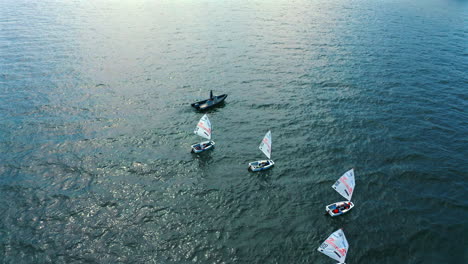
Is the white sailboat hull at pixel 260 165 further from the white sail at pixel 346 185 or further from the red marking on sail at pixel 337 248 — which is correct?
the red marking on sail at pixel 337 248

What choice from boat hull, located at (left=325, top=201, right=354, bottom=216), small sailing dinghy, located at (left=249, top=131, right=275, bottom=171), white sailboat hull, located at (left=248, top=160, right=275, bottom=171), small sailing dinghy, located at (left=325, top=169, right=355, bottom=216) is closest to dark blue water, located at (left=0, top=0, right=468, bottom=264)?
boat hull, located at (left=325, top=201, right=354, bottom=216)

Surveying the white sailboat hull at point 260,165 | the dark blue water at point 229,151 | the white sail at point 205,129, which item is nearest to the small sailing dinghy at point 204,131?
the white sail at point 205,129

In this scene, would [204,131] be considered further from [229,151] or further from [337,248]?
[337,248]

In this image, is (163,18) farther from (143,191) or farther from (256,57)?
(143,191)

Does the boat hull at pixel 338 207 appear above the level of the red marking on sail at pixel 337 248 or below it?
below

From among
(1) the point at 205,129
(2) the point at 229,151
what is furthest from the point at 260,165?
(1) the point at 205,129

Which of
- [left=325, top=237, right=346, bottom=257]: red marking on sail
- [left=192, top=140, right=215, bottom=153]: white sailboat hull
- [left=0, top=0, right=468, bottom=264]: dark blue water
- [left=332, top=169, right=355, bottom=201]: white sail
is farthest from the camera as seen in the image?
[left=192, top=140, right=215, bottom=153]: white sailboat hull

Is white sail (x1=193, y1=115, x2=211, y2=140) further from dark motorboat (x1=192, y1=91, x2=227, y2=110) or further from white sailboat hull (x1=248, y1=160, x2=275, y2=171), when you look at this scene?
dark motorboat (x1=192, y1=91, x2=227, y2=110)

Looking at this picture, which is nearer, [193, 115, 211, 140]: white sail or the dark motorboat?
[193, 115, 211, 140]: white sail
